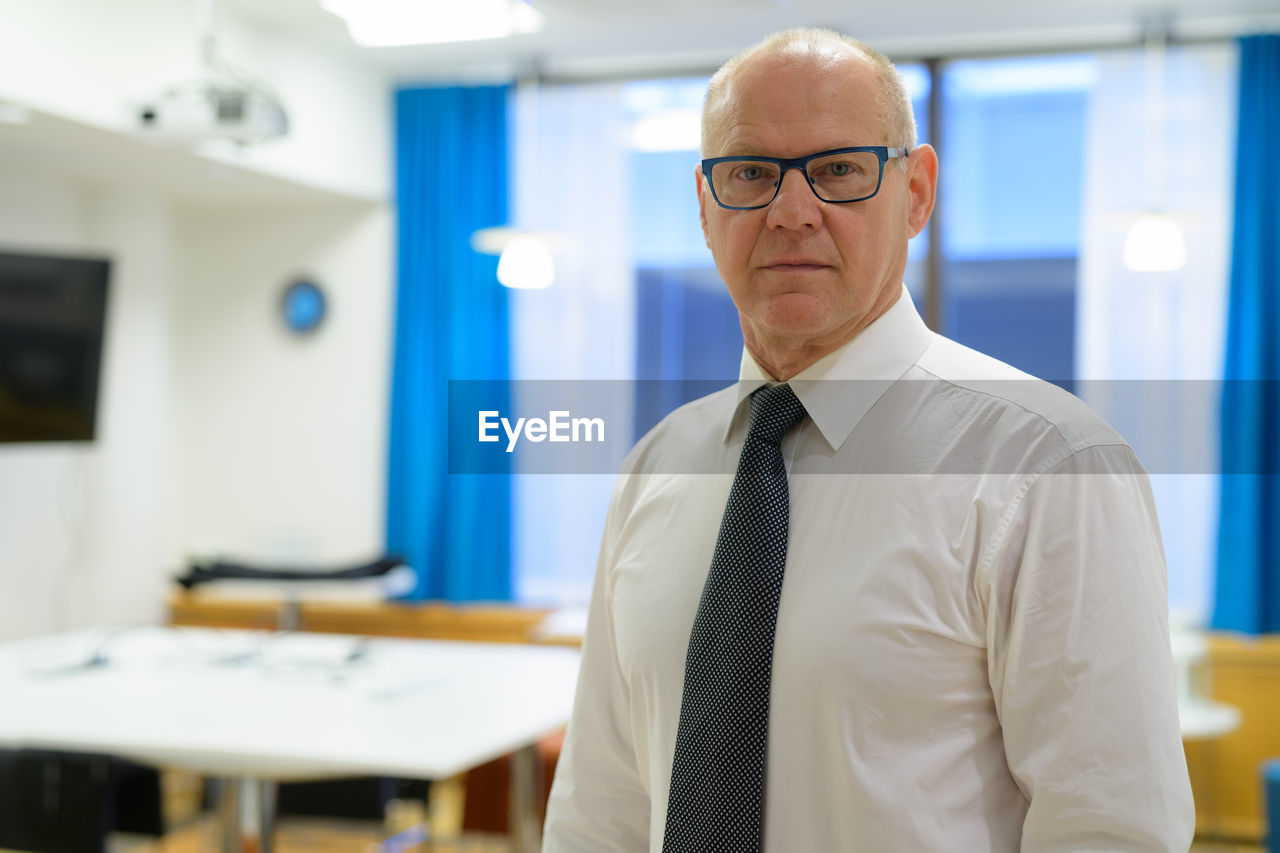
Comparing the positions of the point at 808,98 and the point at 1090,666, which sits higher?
the point at 808,98

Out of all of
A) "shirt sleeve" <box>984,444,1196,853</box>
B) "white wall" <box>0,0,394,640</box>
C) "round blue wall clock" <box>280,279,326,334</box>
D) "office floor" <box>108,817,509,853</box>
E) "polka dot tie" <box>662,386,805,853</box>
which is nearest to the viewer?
"shirt sleeve" <box>984,444,1196,853</box>

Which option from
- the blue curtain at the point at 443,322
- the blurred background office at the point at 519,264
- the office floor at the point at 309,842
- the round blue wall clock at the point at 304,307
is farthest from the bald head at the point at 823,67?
the round blue wall clock at the point at 304,307

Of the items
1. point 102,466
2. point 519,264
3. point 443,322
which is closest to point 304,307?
point 443,322

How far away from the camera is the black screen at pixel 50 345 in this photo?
4258mm

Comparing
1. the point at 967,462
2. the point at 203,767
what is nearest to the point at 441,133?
the point at 203,767

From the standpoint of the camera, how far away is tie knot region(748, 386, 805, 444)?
1169 mm

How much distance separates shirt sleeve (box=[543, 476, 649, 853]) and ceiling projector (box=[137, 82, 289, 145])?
2390 millimetres

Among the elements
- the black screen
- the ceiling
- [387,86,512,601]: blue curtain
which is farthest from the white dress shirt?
[387,86,512,601]: blue curtain

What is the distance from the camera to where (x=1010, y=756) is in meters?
0.98

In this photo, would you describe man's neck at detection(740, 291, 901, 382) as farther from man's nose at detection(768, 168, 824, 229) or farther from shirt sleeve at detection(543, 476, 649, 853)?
shirt sleeve at detection(543, 476, 649, 853)

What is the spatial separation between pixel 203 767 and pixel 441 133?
366 cm

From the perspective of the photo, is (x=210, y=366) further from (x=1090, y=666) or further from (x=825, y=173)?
(x=1090, y=666)

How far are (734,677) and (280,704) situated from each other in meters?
1.99

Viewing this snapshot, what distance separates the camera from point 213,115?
10.7 feet
